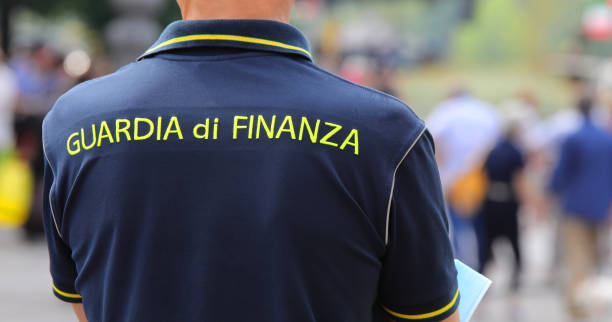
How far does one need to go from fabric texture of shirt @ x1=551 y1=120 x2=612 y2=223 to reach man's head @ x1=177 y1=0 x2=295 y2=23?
6.64m

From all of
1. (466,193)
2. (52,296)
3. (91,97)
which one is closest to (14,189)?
(52,296)

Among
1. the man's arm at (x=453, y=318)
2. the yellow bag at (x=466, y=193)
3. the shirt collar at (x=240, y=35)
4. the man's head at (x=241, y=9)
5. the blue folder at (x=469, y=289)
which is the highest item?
the man's head at (x=241, y=9)

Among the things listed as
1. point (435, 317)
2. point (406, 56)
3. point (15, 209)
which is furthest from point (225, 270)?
point (406, 56)

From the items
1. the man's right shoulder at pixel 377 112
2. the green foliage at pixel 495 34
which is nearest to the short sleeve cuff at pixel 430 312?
the man's right shoulder at pixel 377 112

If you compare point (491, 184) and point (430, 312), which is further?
point (491, 184)

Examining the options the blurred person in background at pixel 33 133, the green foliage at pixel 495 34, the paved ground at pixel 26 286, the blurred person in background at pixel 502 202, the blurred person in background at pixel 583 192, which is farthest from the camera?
the green foliage at pixel 495 34

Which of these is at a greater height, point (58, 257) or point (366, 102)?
point (366, 102)

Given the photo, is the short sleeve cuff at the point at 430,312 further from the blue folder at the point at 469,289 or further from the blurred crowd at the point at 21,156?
the blurred crowd at the point at 21,156

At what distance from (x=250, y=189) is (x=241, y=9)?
33 cm

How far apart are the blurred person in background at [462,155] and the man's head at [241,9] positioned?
20.4 ft

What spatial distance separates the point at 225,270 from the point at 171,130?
25cm

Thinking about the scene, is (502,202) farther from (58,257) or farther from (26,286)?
(58,257)

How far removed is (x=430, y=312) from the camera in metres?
1.64

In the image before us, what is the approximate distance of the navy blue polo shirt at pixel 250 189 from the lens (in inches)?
60.1
